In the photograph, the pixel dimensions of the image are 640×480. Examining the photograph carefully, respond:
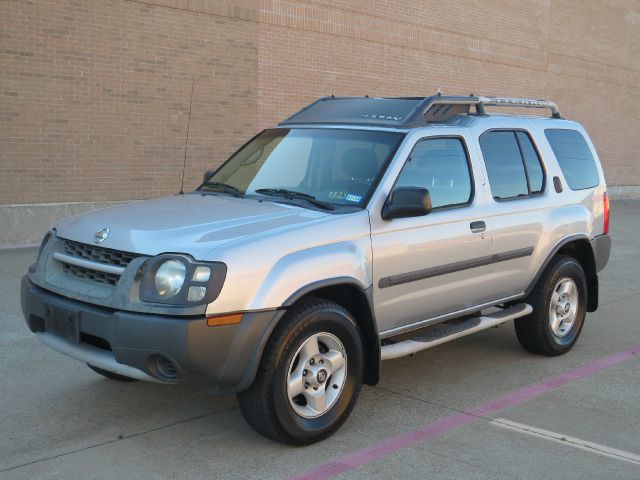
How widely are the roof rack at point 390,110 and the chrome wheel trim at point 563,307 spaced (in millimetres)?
1573

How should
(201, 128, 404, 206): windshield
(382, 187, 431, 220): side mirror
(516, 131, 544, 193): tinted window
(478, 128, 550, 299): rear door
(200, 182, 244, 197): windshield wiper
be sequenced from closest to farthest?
(382, 187, 431, 220): side mirror
(201, 128, 404, 206): windshield
(200, 182, 244, 197): windshield wiper
(478, 128, 550, 299): rear door
(516, 131, 544, 193): tinted window

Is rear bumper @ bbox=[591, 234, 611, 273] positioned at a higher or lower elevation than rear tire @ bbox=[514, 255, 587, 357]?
higher

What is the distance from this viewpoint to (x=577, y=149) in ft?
23.0

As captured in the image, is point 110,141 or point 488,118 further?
point 110,141

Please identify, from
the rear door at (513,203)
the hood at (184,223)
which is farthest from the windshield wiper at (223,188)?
the rear door at (513,203)

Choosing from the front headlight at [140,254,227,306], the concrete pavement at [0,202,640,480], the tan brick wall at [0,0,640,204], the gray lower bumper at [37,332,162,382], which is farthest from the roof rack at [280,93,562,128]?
the tan brick wall at [0,0,640,204]

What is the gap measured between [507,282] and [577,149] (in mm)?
1699

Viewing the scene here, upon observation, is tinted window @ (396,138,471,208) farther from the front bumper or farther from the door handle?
the front bumper

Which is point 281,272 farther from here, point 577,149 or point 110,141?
point 110,141

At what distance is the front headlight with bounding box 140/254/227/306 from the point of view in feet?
13.4

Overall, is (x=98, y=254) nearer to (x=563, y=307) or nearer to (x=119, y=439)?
(x=119, y=439)

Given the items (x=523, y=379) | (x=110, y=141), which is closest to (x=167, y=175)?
(x=110, y=141)

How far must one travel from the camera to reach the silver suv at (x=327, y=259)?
4.16 m

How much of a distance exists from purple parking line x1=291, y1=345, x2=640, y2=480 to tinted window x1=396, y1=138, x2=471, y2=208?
138cm
